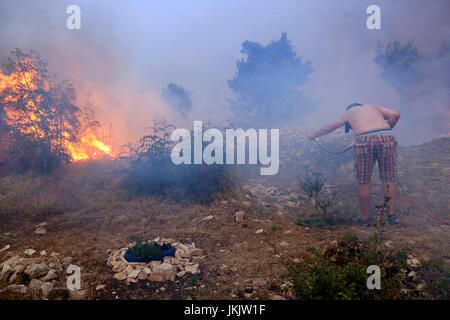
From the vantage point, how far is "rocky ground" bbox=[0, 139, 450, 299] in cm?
223

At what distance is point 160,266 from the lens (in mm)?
2414

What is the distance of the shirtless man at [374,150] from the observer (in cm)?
365

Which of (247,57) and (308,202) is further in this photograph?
(247,57)

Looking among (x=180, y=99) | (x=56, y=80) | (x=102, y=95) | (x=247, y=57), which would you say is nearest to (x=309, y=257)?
(x=56, y=80)

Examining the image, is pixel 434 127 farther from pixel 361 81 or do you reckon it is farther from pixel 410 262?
pixel 410 262

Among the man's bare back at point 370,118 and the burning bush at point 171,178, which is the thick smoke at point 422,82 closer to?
the man's bare back at point 370,118

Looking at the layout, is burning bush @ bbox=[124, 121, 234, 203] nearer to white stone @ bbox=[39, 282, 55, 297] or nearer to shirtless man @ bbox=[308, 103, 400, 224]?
shirtless man @ bbox=[308, 103, 400, 224]

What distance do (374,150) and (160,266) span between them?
322 cm

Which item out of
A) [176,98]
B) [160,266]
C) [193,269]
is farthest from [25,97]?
[176,98]

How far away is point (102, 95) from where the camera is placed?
37.7 feet

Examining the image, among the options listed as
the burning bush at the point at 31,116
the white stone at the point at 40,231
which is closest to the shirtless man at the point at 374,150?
the white stone at the point at 40,231

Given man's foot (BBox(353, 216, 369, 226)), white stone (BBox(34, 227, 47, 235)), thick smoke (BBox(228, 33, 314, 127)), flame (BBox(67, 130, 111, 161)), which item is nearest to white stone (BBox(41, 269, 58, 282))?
white stone (BBox(34, 227, 47, 235))

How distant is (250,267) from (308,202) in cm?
265

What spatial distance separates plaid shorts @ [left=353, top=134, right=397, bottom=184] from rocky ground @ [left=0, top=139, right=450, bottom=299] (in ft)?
2.38
